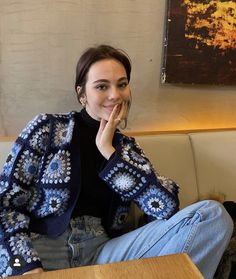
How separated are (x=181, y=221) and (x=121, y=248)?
0.23 meters

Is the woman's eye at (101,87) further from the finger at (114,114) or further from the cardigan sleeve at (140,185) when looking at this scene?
the cardigan sleeve at (140,185)

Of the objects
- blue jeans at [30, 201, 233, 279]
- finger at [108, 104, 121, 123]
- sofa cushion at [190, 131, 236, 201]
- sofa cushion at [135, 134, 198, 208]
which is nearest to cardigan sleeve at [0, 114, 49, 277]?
blue jeans at [30, 201, 233, 279]

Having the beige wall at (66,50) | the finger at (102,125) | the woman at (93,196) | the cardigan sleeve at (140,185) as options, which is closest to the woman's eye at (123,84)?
the woman at (93,196)

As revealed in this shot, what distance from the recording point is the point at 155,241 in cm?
113

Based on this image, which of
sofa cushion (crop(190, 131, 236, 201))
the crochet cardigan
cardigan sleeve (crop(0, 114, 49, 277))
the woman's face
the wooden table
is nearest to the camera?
the wooden table

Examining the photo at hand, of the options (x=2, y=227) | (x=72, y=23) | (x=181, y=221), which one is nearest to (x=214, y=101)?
(x=72, y=23)

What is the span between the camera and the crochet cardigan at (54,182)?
119 cm

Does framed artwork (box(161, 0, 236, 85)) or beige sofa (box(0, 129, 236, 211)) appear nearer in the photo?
beige sofa (box(0, 129, 236, 211))

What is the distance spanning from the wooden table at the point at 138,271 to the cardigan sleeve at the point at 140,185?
33 centimetres

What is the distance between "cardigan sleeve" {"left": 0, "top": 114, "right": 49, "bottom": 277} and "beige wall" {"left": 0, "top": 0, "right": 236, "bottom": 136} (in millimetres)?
415

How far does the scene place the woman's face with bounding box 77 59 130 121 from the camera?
51.1 inches

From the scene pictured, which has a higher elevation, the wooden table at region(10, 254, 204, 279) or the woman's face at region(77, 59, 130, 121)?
the woman's face at region(77, 59, 130, 121)

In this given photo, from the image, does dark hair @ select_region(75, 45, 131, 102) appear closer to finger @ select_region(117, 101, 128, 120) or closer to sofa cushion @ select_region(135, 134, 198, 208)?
finger @ select_region(117, 101, 128, 120)

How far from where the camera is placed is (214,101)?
6.38ft
